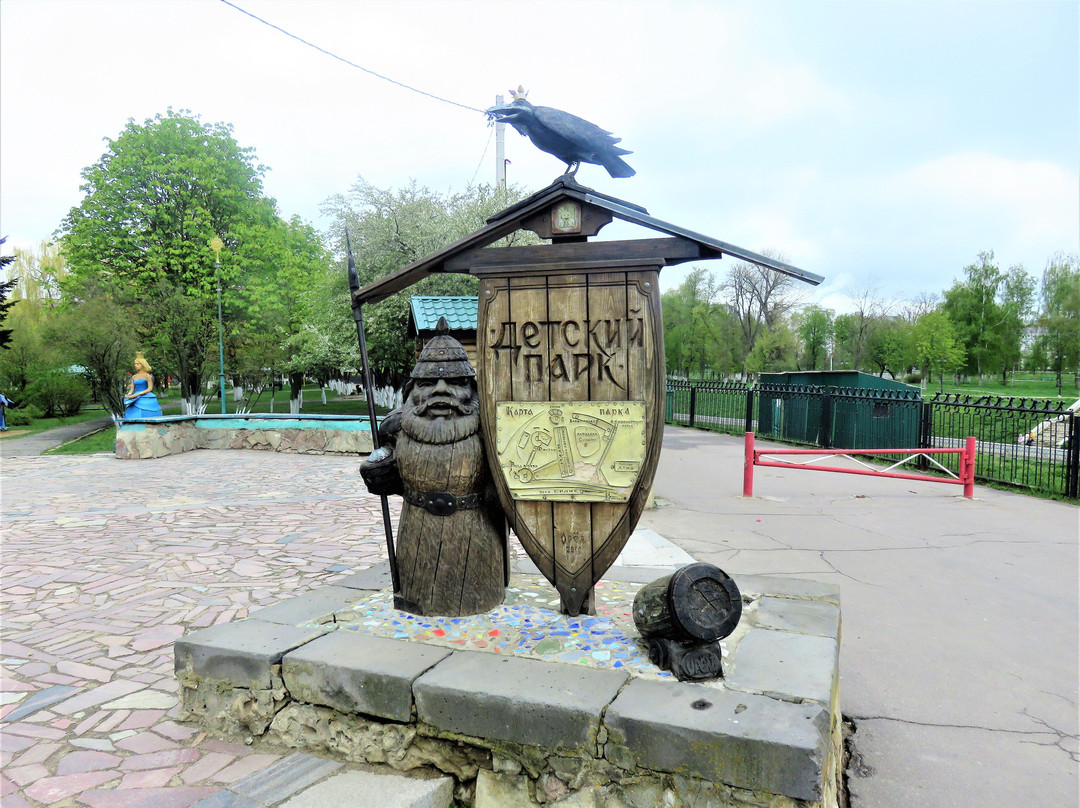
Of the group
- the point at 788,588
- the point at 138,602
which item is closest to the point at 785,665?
the point at 788,588

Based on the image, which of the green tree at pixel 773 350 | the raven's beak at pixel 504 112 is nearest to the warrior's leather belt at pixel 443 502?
the raven's beak at pixel 504 112

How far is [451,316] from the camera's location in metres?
9.50

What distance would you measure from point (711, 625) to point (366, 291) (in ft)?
7.96

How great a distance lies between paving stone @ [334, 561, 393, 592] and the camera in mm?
3820

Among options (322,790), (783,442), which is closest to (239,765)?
(322,790)

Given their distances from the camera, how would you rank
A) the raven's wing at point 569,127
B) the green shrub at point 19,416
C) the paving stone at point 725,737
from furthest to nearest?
1. the green shrub at point 19,416
2. the raven's wing at point 569,127
3. the paving stone at point 725,737

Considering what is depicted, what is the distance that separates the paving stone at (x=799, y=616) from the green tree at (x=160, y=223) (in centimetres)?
2235

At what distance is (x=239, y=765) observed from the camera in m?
2.74

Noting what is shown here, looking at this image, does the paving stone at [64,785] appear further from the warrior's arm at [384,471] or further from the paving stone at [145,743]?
the warrior's arm at [384,471]

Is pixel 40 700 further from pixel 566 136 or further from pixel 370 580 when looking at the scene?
pixel 566 136

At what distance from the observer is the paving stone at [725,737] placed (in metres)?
2.09

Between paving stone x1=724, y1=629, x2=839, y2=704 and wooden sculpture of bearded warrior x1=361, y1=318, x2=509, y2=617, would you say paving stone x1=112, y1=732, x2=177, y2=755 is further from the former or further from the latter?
paving stone x1=724, y1=629, x2=839, y2=704

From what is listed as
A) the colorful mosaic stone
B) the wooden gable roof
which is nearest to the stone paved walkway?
the colorful mosaic stone

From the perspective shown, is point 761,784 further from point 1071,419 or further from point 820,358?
point 820,358
